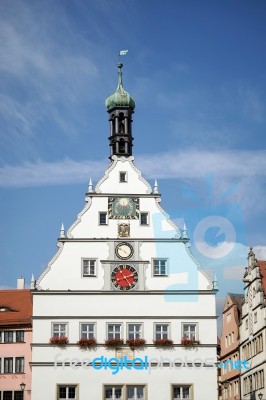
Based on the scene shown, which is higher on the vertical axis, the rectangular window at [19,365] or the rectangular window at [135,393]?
the rectangular window at [19,365]

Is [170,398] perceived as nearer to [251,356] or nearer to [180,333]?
[180,333]

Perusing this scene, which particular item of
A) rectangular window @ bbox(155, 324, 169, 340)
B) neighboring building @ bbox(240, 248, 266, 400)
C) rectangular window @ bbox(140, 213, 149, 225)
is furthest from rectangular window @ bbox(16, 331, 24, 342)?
neighboring building @ bbox(240, 248, 266, 400)

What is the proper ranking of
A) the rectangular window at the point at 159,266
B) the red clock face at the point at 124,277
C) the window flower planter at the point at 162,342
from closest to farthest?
the window flower planter at the point at 162,342 < the red clock face at the point at 124,277 < the rectangular window at the point at 159,266

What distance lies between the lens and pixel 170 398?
151ft

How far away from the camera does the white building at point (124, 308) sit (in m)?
46.3

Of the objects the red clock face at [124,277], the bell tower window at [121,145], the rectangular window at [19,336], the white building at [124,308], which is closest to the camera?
the white building at [124,308]

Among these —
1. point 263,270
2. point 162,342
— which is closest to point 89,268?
point 162,342

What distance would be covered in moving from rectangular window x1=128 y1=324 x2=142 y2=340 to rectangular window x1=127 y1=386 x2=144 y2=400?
254 centimetres

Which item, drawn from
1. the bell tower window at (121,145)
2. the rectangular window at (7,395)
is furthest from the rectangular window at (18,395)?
the bell tower window at (121,145)

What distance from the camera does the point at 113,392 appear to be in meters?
46.2

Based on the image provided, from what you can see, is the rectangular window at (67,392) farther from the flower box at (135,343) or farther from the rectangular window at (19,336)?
the rectangular window at (19,336)

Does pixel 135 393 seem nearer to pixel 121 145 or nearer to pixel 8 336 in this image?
pixel 8 336

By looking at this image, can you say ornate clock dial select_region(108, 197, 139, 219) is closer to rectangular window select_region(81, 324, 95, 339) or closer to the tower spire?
the tower spire

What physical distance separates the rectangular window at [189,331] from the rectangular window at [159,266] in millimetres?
2994
